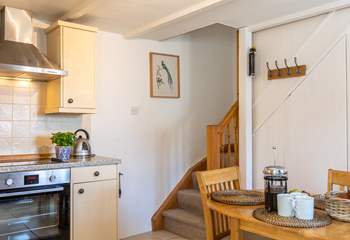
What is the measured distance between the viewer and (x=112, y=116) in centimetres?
381

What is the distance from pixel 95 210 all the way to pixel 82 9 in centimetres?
176

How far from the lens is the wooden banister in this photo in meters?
3.80

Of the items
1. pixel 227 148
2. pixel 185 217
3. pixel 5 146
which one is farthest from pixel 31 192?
pixel 227 148

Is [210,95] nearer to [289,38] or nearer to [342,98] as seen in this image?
[289,38]

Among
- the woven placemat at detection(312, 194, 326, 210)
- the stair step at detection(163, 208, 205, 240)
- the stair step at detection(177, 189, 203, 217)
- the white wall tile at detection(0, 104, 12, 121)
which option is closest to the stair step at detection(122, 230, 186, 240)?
the stair step at detection(163, 208, 205, 240)

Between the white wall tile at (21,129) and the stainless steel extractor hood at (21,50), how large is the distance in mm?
428

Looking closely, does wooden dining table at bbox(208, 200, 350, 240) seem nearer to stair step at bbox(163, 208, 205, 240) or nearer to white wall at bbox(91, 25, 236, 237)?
stair step at bbox(163, 208, 205, 240)

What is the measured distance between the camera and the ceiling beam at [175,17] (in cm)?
283

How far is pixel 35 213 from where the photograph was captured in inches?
109

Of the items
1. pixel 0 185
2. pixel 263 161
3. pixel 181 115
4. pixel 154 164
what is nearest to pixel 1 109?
pixel 0 185

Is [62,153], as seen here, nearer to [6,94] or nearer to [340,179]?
[6,94]

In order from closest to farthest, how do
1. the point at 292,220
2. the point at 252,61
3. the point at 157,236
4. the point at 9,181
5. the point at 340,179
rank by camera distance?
the point at 292,220
the point at 340,179
the point at 9,181
the point at 252,61
the point at 157,236

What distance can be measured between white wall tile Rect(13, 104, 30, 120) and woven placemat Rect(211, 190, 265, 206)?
202 centimetres

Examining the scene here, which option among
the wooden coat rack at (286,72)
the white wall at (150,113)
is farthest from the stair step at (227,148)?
the wooden coat rack at (286,72)
